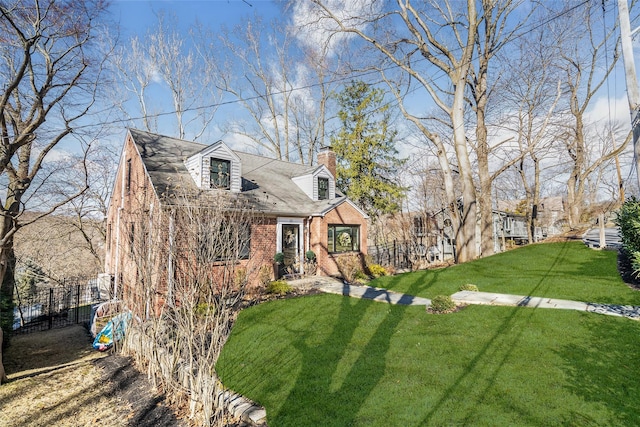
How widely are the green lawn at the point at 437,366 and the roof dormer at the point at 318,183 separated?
886 centimetres

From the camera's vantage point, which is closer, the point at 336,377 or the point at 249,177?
the point at 336,377

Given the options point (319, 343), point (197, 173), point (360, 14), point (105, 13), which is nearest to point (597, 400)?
point (319, 343)

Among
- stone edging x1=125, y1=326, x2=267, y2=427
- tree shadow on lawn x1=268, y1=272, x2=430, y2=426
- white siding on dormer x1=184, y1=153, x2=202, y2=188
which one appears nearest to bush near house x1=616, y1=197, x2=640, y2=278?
tree shadow on lawn x1=268, y1=272, x2=430, y2=426

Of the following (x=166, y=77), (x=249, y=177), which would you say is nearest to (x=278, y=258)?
(x=249, y=177)

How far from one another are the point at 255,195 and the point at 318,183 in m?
4.46

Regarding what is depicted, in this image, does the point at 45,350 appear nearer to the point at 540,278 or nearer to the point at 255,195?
the point at 255,195

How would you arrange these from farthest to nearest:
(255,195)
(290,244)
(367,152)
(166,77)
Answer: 1. (166,77)
2. (367,152)
3. (290,244)
4. (255,195)

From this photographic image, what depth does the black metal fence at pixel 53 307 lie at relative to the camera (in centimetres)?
1178

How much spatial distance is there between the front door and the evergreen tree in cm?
1047

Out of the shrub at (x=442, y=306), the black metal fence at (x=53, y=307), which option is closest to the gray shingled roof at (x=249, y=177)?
the black metal fence at (x=53, y=307)

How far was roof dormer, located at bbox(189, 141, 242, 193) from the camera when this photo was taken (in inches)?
452

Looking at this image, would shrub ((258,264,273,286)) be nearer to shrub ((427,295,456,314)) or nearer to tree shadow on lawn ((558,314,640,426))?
shrub ((427,295,456,314))

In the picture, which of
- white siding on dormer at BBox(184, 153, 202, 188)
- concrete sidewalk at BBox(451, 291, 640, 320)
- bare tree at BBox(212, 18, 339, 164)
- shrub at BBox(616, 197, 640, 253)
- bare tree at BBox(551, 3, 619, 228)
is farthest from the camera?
bare tree at BBox(212, 18, 339, 164)

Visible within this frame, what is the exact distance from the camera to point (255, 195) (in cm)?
1297
